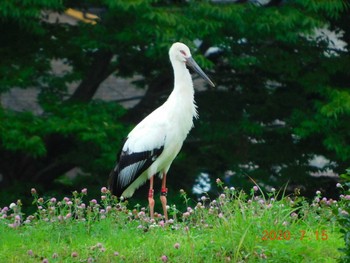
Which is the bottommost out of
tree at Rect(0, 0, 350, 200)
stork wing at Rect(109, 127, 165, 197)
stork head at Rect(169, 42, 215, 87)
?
tree at Rect(0, 0, 350, 200)

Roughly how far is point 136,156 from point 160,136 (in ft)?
0.99

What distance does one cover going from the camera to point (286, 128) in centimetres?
1463

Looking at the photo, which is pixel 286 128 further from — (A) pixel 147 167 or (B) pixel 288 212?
(B) pixel 288 212

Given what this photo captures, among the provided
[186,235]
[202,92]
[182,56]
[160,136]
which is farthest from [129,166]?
[202,92]

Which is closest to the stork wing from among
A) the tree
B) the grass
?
the grass

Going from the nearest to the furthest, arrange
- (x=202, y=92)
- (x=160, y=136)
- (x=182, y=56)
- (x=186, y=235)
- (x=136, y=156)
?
1. (x=186, y=235)
2. (x=160, y=136)
3. (x=136, y=156)
4. (x=182, y=56)
5. (x=202, y=92)

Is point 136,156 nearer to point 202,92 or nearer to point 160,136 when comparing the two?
point 160,136

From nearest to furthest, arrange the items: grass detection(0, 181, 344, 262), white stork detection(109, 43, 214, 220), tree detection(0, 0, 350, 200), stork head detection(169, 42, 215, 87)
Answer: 1. grass detection(0, 181, 344, 262)
2. white stork detection(109, 43, 214, 220)
3. stork head detection(169, 42, 215, 87)
4. tree detection(0, 0, 350, 200)

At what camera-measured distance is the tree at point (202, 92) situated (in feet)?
43.2

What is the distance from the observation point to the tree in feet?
43.2

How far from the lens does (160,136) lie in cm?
1073

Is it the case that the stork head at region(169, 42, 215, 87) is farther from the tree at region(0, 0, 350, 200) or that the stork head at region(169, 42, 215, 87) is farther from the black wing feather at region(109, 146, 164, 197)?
the tree at region(0, 0, 350, 200)

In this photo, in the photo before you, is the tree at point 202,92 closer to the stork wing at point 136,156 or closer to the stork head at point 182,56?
the stork head at point 182,56

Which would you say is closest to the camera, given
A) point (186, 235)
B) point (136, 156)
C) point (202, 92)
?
point (186, 235)
